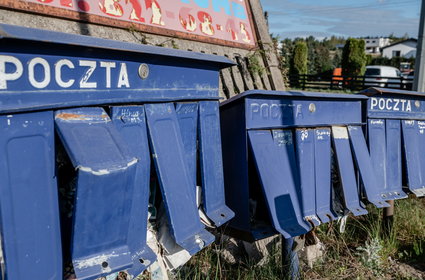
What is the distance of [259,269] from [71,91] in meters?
1.94

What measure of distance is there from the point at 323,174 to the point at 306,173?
0.19 meters

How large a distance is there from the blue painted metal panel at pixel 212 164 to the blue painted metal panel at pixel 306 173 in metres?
0.57

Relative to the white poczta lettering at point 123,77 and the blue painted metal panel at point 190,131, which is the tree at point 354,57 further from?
the white poczta lettering at point 123,77

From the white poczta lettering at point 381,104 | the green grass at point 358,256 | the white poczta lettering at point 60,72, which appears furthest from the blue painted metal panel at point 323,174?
the white poczta lettering at point 60,72

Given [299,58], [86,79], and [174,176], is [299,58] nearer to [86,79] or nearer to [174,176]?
[174,176]

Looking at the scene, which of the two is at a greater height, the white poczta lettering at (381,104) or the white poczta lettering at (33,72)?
the white poczta lettering at (33,72)

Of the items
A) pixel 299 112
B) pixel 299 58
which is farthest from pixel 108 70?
pixel 299 58

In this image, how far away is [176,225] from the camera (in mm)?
2336

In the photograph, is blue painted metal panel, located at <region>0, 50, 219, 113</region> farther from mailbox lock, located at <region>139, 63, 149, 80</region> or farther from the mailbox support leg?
the mailbox support leg

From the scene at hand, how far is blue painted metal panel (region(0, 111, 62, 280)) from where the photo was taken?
165cm

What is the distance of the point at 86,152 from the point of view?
70.8 inches

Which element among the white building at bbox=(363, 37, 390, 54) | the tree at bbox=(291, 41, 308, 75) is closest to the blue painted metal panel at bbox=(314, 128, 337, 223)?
the tree at bbox=(291, 41, 308, 75)

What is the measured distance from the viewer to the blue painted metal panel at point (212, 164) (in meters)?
2.65

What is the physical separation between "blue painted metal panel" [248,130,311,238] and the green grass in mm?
402
